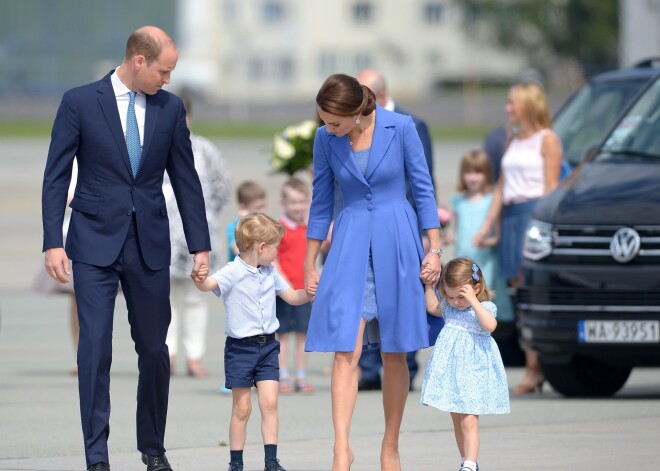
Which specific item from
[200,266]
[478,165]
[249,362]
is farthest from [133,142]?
[478,165]

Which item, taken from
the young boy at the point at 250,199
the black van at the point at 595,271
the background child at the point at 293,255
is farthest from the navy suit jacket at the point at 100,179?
the background child at the point at 293,255

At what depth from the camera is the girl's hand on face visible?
24.7 ft

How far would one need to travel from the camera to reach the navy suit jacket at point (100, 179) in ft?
25.1

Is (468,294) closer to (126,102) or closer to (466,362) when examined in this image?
(466,362)

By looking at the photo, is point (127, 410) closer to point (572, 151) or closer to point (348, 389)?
point (348, 389)

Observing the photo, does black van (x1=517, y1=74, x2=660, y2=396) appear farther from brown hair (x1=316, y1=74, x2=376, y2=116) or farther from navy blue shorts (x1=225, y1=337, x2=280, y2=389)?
brown hair (x1=316, y1=74, x2=376, y2=116)

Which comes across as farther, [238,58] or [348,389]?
[238,58]

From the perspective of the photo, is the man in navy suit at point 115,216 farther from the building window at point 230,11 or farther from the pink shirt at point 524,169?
the building window at point 230,11

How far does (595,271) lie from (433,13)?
351ft

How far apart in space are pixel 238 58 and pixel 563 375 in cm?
9954

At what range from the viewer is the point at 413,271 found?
763 cm

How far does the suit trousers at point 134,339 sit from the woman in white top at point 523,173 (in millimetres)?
4163

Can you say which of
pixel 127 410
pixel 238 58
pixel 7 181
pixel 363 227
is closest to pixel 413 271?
pixel 363 227

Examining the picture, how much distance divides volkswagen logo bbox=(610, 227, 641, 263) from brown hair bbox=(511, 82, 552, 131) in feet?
4.57
